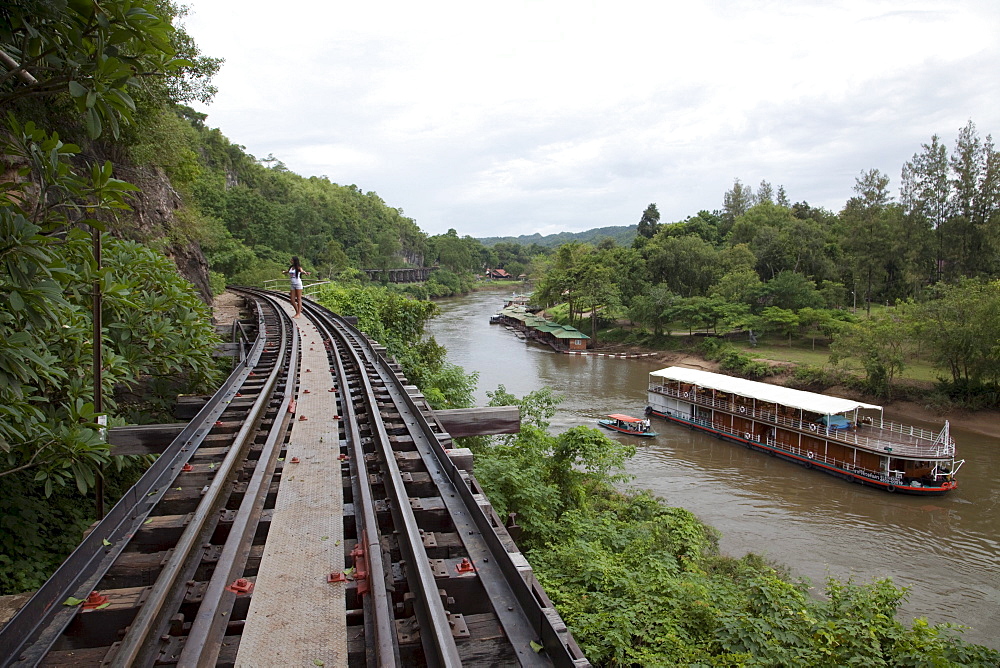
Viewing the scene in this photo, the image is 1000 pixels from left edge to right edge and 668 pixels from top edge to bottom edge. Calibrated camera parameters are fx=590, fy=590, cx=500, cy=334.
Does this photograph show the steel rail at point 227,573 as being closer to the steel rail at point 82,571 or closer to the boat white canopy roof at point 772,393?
the steel rail at point 82,571

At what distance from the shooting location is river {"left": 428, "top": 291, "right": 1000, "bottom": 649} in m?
13.9

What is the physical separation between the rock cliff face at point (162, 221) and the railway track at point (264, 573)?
13.0 meters

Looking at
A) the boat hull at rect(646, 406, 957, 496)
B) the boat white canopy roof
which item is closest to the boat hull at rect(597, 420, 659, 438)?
the boat hull at rect(646, 406, 957, 496)

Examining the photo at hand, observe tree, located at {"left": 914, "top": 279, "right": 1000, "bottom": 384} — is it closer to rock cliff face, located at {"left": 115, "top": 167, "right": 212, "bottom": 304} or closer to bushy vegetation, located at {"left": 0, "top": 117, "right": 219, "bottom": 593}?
bushy vegetation, located at {"left": 0, "top": 117, "right": 219, "bottom": 593}

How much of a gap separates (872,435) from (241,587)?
23.9 m

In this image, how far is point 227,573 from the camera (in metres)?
3.16

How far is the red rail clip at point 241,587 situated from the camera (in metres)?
3.08

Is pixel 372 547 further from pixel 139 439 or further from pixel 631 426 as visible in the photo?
pixel 631 426

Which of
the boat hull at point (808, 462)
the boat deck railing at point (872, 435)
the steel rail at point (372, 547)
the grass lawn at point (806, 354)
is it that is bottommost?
the boat hull at point (808, 462)

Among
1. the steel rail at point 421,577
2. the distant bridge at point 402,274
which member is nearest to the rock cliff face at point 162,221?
the steel rail at point 421,577

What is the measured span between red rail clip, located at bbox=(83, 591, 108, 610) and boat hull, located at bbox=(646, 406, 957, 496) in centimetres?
2287

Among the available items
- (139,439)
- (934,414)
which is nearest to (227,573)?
(139,439)

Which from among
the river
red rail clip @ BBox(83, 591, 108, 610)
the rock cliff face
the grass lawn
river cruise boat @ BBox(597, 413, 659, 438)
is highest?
the rock cliff face

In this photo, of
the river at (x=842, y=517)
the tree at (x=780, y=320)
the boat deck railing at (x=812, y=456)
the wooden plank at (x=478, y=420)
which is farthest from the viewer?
the tree at (x=780, y=320)
